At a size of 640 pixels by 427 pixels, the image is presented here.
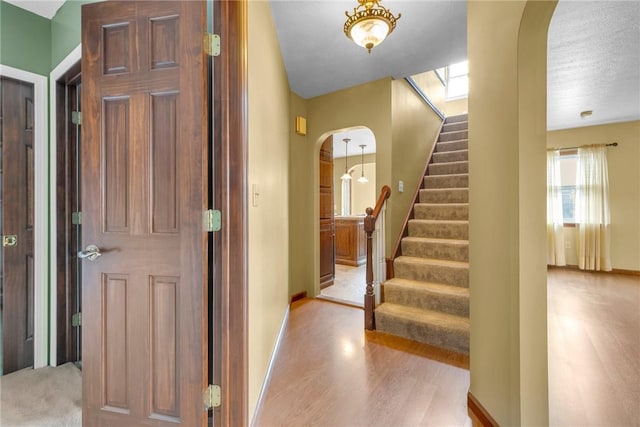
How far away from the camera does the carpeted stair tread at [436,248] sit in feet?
9.84

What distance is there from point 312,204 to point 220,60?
8.24 feet

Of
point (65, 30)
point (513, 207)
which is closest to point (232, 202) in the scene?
point (513, 207)

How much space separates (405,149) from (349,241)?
2822 mm

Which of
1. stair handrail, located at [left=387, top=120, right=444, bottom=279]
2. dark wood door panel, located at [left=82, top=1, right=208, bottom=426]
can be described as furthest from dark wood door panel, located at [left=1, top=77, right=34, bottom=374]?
stair handrail, located at [left=387, top=120, right=444, bottom=279]

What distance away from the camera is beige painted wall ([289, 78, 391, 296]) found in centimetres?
349

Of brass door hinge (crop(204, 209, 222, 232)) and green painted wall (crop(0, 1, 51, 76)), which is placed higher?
green painted wall (crop(0, 1, 51, 76))

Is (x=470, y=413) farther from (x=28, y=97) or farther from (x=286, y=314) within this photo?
(x=28, y=97)

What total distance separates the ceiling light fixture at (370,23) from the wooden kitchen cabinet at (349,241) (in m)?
4.20

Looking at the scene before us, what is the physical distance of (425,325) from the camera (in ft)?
8.10

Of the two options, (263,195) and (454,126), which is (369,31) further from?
(454,126)

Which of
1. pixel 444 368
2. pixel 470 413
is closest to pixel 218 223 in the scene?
pixel 470 413

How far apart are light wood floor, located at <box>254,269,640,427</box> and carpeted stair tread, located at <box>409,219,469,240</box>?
4.08ft

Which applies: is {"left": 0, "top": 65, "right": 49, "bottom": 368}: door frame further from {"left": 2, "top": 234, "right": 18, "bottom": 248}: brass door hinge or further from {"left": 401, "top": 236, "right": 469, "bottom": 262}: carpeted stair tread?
{"left": 401, "top": 236, "right": 469, "bottom": 262}: carpeted stair tread

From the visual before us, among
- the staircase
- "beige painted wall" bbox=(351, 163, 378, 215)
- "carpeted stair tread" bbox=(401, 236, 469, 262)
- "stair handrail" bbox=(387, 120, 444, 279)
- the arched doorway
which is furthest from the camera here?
"beige painted wall" bbox=(351, 163, 378, 215)
